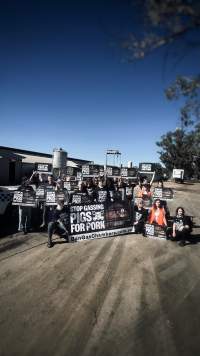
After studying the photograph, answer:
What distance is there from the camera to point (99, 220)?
33.4 feet

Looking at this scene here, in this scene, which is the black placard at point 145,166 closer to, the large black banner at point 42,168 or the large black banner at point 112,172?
the large black banner at point 112,172

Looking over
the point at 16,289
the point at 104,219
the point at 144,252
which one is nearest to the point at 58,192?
the point at 104,219

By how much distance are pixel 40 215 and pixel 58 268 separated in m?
5.47

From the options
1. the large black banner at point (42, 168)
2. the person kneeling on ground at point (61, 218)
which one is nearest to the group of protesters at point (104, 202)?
the person kneeling on ground at point (61, 218)

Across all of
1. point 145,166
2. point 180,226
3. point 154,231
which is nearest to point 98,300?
point 154,231

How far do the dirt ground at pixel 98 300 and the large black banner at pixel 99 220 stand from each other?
95cm

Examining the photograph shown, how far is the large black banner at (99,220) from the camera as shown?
9.63m

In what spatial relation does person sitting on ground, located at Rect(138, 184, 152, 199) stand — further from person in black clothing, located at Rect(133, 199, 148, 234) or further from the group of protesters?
person in black clothing, located at Rect(133, 199, 148, 234)

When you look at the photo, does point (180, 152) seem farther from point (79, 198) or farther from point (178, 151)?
point (79, 198)

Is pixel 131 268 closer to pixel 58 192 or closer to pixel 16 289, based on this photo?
pixel 16 289

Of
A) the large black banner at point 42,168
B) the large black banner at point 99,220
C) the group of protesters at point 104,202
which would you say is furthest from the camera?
the large black banner at point 42,168

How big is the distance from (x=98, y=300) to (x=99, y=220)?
477 centimetres

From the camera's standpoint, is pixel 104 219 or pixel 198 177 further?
pixel 198 177

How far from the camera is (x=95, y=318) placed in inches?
192
